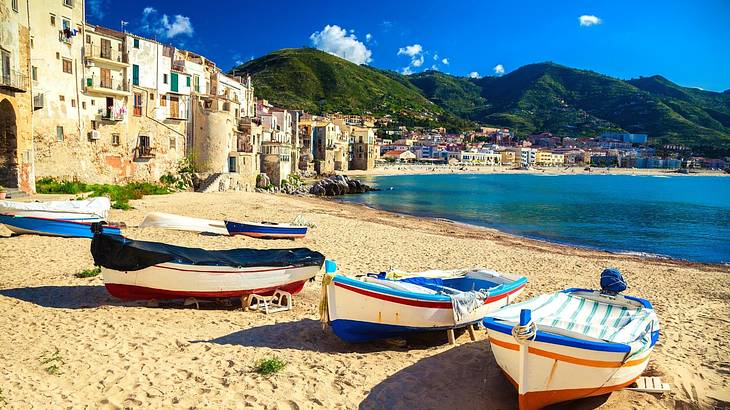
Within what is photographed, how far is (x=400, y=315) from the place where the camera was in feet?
27.7

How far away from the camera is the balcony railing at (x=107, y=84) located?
31188mm

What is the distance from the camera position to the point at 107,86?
107 ft

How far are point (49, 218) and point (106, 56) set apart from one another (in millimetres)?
21069

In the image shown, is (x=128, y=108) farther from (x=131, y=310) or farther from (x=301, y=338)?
(x=301, y=338)

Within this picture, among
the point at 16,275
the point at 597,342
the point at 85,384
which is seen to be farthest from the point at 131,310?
the point at 597,342

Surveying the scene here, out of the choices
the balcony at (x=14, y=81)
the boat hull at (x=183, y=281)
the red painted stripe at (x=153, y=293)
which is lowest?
the red painted stripe at (x=153, y=293)

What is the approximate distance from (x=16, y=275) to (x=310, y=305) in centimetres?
780

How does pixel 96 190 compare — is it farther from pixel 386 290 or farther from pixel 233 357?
pixel 386 290

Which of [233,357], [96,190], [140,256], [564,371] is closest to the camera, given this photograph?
[564,371]

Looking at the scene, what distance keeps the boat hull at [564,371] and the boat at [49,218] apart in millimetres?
16273

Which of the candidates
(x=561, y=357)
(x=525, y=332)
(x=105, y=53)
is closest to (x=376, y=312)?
(x=525, y=332)

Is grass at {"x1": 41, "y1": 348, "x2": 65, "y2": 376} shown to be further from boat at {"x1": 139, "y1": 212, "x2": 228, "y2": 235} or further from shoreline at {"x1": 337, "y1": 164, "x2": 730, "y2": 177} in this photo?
shoreline at {"x1": 337, "y1": 164, "x2": 730, "y2": 177}

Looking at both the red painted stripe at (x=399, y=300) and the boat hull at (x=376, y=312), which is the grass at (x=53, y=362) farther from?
the red painted stripe at (x=399, y=300)

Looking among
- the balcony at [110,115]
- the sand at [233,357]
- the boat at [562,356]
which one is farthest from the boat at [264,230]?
the balcony at [110,115]
